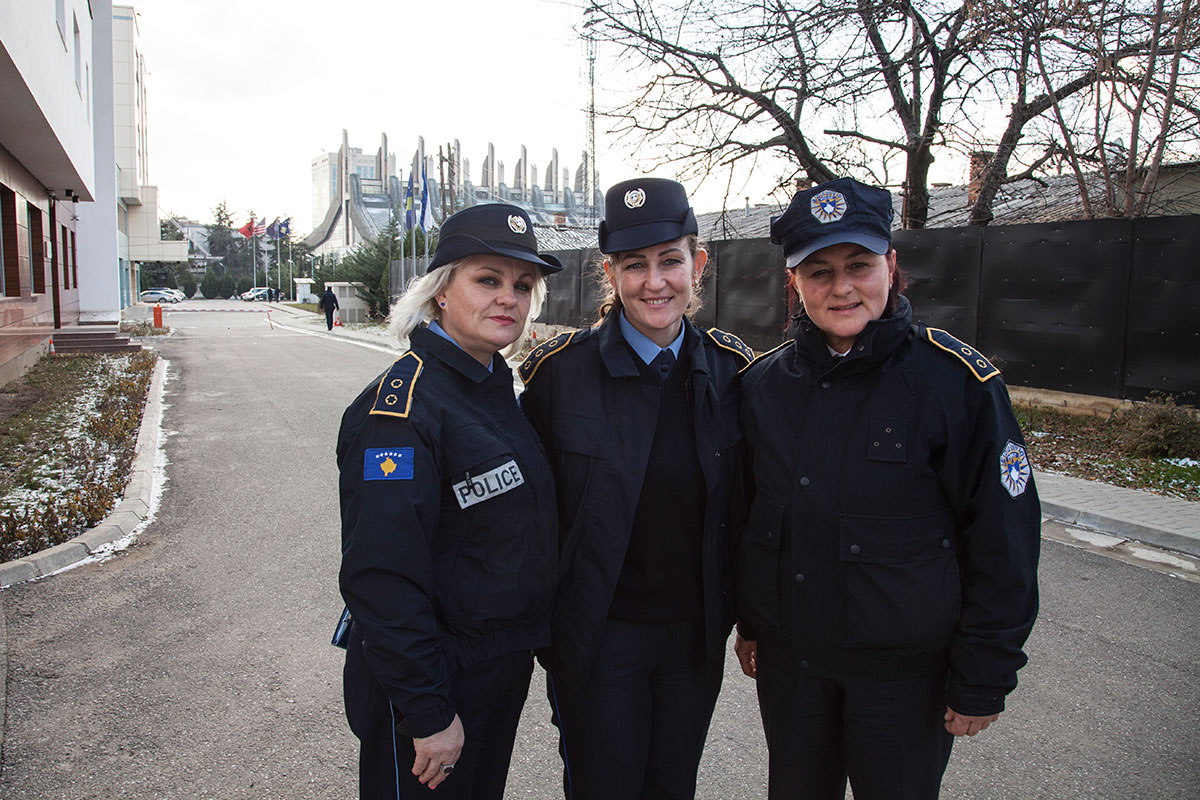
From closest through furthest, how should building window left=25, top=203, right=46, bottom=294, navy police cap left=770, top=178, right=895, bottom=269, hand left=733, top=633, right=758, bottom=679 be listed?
navy police cap left=770, top=178, right=895, bottom=269
hand left=733, top=633, right=758, bottom=679
building window left=25, top=203, right=46, bottom=294

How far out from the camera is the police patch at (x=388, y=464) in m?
1.77

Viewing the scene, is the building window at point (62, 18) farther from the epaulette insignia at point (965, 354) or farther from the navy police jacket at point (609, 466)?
the epaulette insignia at point (965, 354)

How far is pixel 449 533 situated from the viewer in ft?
6.22

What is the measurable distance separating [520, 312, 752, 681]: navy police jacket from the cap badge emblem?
493 millimetres

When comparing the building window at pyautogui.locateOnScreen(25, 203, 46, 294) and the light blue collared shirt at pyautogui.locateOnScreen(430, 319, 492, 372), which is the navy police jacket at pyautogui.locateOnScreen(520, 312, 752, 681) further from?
the building window at pyautogui.locateOnScreen(25, 203, 46, 294)

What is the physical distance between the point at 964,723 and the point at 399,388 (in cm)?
157

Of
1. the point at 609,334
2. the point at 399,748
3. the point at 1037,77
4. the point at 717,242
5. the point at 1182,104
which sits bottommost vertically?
the point at 399,748

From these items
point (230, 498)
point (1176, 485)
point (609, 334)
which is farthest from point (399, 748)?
point (1176, 485)

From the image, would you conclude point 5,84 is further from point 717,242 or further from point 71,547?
point 717,242

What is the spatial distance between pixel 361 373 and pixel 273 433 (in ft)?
21.1

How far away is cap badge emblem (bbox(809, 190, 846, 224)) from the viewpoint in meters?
1.98

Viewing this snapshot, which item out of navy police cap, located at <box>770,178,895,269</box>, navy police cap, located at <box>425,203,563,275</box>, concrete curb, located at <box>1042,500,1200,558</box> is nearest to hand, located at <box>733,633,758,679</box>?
navy police cap, located at <box>770,178,895,269</box>

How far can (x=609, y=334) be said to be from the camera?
2.23m

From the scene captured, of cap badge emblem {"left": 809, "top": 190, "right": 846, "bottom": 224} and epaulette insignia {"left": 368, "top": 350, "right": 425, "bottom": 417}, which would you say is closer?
epaulette insignia {"left": 368, "top": 350, "right": 425, "bottom": 417}
